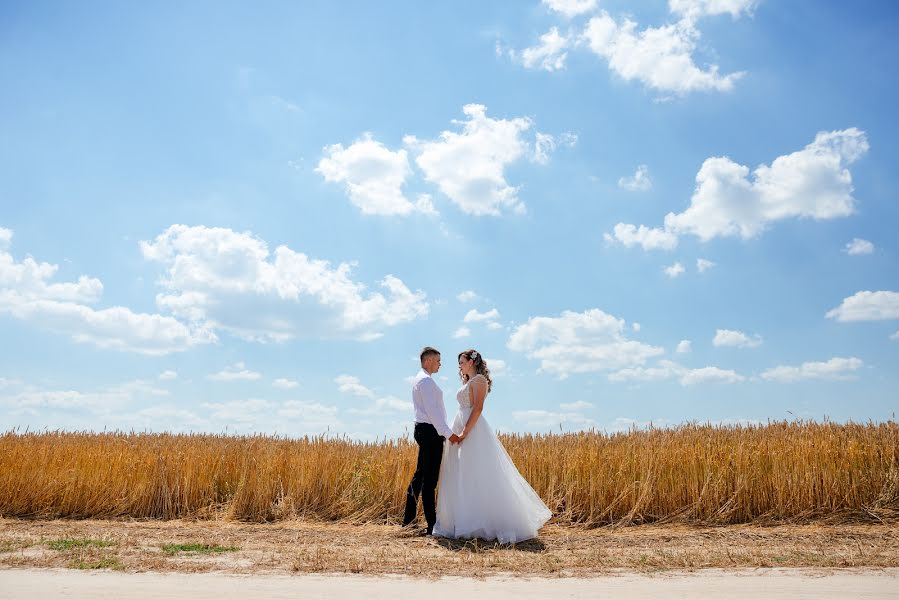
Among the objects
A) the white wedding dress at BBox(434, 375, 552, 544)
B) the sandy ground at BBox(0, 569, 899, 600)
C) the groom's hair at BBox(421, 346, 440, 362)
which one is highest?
the groom's hair at BBox(421, 346, 440, 362)

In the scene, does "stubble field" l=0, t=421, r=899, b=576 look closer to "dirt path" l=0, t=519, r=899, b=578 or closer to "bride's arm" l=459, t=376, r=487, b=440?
"dirt path" l=0, t=519, r=899, b=578

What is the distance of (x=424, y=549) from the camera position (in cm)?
802

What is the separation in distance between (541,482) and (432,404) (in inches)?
141

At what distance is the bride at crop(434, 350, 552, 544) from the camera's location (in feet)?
28.3

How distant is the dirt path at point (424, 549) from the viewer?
6891 millimetres

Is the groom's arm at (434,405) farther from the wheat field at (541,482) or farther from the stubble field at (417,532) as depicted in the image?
the wheat field at (541,482)

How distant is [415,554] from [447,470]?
1.45 metres

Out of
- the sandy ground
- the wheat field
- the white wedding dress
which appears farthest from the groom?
the sandy ground

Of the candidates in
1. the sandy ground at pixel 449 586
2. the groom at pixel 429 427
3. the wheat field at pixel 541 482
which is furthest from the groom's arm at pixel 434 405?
the wheat field at pixel 541 482

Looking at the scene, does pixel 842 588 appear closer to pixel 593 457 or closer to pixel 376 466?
pixel 593 457

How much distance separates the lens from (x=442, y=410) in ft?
28.7

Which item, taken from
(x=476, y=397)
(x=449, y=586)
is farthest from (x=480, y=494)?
(x=449, y=586)

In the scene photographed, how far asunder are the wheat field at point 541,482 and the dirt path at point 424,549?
46 cm

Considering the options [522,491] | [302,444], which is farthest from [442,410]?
[302,444]
